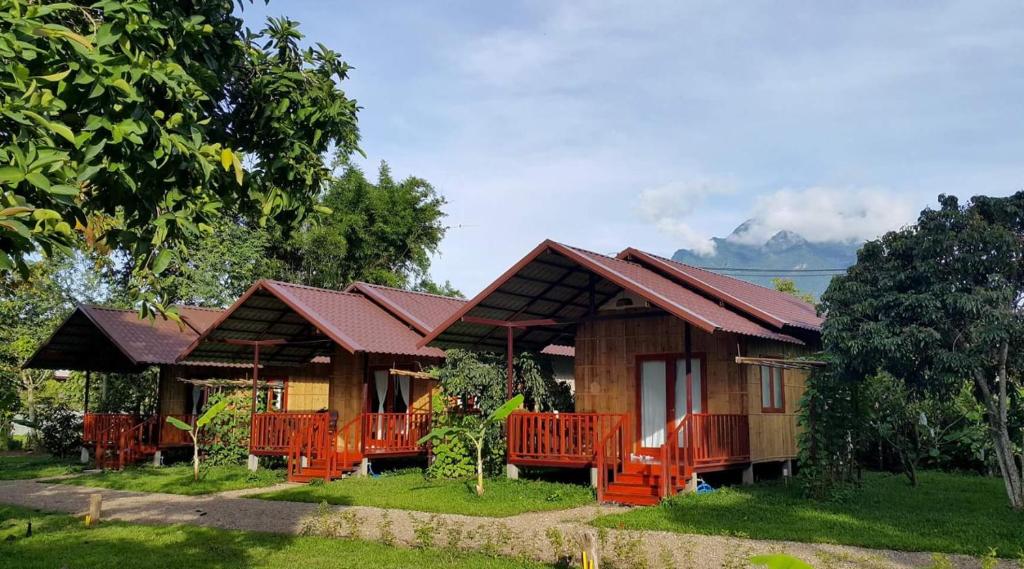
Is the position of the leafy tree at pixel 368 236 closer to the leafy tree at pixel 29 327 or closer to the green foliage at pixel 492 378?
the leafy tree at pixel 29 327

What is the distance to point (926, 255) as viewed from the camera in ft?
36.6

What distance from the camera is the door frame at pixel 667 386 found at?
15.2 metres

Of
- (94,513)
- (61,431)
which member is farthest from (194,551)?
(61,431)

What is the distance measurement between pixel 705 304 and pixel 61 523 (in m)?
10.7

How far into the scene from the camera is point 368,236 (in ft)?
113

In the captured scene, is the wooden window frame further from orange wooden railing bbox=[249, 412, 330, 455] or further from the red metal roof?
orange wooden railing bbox=[249, 412, 330, 455]

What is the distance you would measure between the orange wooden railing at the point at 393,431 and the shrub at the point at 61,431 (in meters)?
12.2

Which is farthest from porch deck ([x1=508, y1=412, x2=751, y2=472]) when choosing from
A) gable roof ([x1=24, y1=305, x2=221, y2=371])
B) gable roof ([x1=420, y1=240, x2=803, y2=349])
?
gable roof ([x1=24, y1=305, x2=221, y2=371])

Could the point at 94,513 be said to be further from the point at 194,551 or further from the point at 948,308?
the point at 948,308

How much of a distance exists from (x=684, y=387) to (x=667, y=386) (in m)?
0.31

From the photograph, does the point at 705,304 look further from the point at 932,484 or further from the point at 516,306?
the point at 932,484

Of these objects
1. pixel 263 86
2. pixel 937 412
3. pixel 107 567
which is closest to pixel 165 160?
pixel 263 86

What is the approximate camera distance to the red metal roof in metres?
19.9

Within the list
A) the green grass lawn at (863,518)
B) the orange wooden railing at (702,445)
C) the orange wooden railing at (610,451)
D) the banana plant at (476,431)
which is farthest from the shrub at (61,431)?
the green grass lawn at (863,518)
